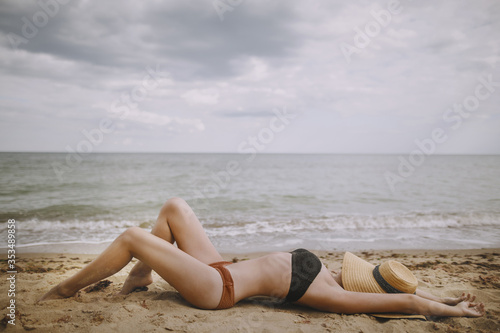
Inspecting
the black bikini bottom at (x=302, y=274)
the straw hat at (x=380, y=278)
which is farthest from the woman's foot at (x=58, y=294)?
the straw hat at (x=380, y=278)

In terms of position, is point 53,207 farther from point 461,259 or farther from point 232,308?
point 461,259

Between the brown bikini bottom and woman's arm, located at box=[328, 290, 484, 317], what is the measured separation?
924 mm

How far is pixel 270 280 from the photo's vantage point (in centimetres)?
276

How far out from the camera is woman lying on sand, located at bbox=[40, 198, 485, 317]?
2635mm

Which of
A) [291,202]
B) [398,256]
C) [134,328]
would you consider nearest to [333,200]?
[291,202]

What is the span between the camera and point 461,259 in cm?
516

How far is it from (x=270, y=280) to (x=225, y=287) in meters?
0.42

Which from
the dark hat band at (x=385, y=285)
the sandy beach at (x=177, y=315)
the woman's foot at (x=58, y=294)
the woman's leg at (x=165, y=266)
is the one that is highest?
the woman's leg at (x=165, y=266)

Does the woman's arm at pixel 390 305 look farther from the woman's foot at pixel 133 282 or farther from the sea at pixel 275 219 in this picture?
the sea at pixel 275 219

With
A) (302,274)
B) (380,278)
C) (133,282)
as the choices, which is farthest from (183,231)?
(380,278)

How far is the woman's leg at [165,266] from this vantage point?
2.59m

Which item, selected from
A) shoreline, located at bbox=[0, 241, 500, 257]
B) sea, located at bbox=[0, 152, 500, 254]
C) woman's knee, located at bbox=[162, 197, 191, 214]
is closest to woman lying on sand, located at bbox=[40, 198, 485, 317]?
woman's knee, located at bbox=[162, 197, 191, 214]

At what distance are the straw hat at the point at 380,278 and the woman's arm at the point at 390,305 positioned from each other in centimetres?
7

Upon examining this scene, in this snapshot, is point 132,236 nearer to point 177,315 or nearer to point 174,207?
point 174,207
